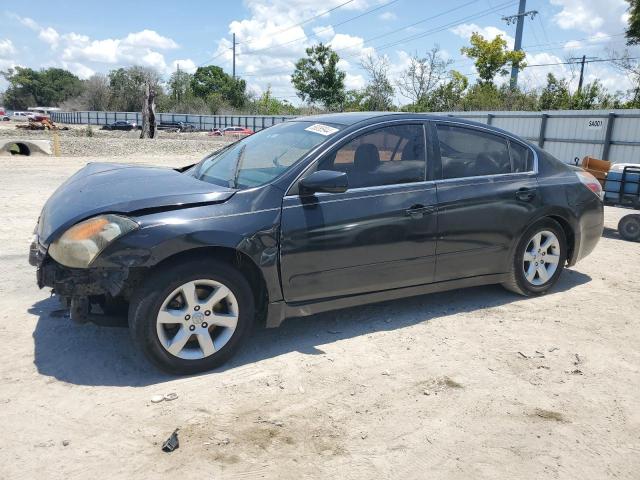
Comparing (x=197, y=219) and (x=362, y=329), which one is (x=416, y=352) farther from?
(x=197, y=219)

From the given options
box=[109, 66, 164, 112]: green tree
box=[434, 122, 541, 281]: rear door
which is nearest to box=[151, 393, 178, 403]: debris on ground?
box=[434, 122, 541, 281]: rear door

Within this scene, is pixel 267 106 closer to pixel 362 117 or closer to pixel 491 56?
pixel 491 56

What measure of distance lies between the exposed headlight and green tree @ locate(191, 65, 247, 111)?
242 feet

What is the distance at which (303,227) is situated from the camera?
3.71 meters

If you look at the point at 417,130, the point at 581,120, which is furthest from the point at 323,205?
the point at 581,120

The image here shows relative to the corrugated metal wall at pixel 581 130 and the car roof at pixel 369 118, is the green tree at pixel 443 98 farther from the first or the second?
the car roof at pixel 369 118

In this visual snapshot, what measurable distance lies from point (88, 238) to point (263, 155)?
5.13 feet

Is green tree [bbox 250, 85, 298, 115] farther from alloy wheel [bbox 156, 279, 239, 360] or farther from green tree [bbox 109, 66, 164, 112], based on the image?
alloy wheel [bbox 156, 279, 239, 360]

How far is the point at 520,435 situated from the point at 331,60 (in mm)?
48295

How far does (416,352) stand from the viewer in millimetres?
3949

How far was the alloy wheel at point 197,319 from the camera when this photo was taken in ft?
11.0

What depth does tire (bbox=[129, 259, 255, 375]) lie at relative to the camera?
3293 millimetres

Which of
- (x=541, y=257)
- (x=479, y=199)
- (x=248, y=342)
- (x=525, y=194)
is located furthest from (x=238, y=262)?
(x=541, y=257)

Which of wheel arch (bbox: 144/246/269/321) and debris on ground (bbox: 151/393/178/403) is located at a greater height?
wheel arch (bbox: 144/246/269/321)
